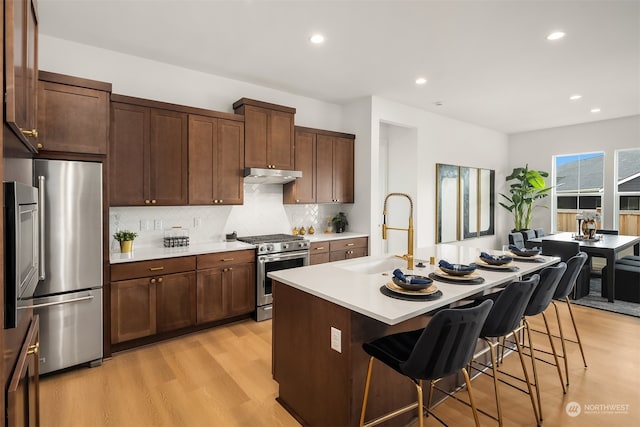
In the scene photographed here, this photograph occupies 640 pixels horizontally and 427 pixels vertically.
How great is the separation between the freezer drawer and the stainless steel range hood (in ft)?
6.36

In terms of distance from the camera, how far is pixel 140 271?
3.20 m

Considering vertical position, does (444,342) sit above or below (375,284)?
below

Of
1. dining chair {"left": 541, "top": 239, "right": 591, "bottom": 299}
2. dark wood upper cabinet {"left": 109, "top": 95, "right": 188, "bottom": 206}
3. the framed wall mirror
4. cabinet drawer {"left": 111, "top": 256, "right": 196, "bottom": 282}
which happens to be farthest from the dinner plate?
the framed wall mirror

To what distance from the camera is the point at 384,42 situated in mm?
3346

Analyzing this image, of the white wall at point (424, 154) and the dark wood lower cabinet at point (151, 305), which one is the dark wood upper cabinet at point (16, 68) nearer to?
the dark wood lower cabinet at point (151, 305)

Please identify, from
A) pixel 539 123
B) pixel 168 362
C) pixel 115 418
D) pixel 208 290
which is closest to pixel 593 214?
pixel 539 123

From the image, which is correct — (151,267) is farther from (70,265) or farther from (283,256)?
(283,256)

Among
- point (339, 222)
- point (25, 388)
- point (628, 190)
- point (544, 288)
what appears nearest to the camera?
point (25, 388)

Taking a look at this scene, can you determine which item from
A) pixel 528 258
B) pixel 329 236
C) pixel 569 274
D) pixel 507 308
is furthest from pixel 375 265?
pixel 329 236

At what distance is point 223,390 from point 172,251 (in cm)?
156

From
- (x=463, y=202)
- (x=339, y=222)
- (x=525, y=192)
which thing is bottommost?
(x=339, y=222)

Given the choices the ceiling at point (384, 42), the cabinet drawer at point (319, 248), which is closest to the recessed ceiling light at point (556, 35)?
the ceiling at point (384, 42)

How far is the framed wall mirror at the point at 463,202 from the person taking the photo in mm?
6277

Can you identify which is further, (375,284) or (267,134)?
(267,134)
